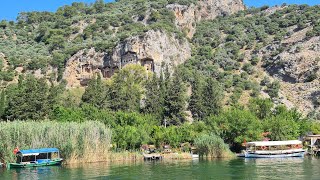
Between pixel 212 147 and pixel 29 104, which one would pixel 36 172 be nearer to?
pixel 29 104

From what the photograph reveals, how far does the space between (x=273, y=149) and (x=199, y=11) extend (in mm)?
96731

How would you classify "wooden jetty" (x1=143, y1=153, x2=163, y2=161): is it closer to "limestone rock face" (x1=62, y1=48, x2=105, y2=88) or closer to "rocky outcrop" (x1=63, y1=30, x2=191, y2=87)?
"rocky outcrop" (x1=63, y1=30, x2=191, y2=87)

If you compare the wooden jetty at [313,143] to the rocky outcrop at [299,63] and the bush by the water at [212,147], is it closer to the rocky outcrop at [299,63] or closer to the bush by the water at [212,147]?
the bush by the water at [212,147]

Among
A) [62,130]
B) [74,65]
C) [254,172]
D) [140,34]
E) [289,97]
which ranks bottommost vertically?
[254,172]

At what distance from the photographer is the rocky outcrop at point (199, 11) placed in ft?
461

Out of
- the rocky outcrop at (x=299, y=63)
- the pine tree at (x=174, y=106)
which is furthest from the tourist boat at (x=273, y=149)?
the rocky outcrop at (x=299, y=63)

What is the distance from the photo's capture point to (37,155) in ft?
173

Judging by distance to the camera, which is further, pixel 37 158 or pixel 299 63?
pixel 299 63

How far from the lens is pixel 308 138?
231 feet

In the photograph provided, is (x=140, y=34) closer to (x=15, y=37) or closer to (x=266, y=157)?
(x=15, y=37)

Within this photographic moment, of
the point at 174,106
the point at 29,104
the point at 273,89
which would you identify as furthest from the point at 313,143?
the point at 29,104

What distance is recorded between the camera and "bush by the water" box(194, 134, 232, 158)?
201 ft

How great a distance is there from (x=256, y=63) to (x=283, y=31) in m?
18.4

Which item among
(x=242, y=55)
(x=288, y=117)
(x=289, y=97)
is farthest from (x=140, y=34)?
(x=288, y=117)
